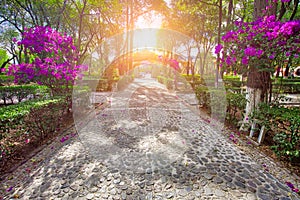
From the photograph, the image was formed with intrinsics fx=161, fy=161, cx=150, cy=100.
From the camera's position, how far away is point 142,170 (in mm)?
2863

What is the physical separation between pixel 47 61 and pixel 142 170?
4.89 meters

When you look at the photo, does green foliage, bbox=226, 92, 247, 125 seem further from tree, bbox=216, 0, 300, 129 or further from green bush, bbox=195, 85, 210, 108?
green bush, bbox=195, 85, 210, 108

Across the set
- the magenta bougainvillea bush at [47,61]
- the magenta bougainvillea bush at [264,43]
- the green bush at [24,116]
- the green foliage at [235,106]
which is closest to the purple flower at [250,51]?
the magenta bougainvillea bush at [264,43]

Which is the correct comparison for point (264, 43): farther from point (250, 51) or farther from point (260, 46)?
point (250, 51)

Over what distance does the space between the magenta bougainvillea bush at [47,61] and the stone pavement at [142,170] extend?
95.6 inches

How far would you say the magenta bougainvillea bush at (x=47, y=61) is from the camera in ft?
17.0

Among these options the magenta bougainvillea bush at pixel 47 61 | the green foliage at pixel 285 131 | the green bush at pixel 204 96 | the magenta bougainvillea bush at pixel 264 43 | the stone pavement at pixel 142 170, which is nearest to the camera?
the stone pavement at pixel 142 170

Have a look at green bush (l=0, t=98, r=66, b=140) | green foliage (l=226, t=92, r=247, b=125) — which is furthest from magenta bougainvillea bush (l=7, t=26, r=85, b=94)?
green foliage (l=226, t=92, r=247, b=125)

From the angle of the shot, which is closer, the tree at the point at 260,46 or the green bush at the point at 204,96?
the tree at the point at 260,46

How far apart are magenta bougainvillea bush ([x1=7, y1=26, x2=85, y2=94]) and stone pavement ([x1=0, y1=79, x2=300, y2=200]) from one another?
95.6 inches

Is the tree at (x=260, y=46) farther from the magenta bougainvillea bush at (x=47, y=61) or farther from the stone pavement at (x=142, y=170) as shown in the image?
the magenta bougainvillea bush at (x=47, y=61)

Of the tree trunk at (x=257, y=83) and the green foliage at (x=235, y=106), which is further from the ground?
the tree trunk at (x=257, y=83)

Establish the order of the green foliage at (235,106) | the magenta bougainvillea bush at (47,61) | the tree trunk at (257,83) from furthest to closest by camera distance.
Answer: the magenta bougainvillea bush at (47,61), the green foliage at (235,106), the tree trunk at (257,83)

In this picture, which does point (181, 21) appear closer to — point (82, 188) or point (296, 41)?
point (296, 41)
